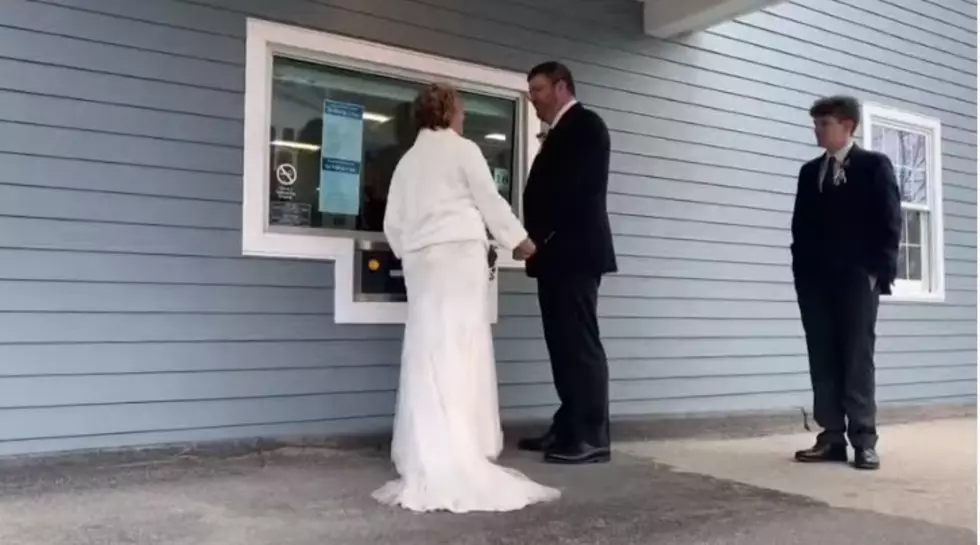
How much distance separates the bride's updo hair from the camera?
3.35m

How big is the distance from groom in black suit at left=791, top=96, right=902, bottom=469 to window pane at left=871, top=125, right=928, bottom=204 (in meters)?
2.87

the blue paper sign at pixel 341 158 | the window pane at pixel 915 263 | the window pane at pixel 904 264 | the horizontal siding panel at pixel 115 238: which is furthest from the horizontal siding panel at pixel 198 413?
the window pane at pixel 915 263

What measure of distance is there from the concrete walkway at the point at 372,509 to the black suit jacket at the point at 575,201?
84cm

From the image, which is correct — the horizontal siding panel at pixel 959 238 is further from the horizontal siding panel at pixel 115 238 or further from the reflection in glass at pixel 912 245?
the horizontal siding panel at pixel 115 238

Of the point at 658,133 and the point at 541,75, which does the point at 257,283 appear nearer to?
the point at 541,75

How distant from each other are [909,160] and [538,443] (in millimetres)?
4163

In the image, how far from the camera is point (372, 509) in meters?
2.81

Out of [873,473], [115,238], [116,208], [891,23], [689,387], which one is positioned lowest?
[873,473]

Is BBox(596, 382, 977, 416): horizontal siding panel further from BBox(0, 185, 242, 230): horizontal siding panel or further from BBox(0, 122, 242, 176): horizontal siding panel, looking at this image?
BBox(0, 122, 242, 176): horizontal siding panel

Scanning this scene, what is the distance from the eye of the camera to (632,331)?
4.86m

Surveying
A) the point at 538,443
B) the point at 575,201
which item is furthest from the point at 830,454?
the point at 575,201

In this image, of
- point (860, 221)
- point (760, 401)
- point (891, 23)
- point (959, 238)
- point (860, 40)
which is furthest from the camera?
point (959, 238)

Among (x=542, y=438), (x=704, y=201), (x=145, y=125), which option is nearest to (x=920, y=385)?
(x=704, y=201)

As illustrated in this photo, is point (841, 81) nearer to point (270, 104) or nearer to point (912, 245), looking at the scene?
point (912, 245)
